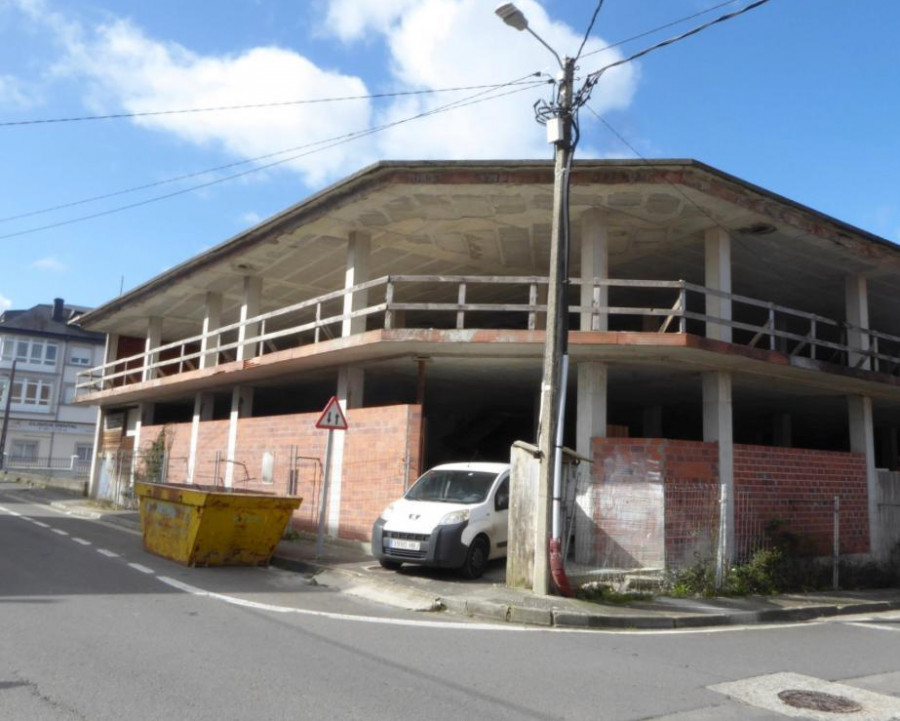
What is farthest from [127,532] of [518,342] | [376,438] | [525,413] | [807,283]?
[807,283]

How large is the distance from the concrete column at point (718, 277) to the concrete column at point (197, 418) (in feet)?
→ 47.9

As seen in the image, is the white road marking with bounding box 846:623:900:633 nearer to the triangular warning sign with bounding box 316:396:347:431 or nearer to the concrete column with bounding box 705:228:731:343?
the concrete column with bounding box 705:228:731:343

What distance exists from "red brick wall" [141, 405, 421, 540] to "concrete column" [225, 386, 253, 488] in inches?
7.3

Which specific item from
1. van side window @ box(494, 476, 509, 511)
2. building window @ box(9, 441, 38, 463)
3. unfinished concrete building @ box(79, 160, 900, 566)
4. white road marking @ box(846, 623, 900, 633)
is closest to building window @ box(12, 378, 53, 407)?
building window @ box(9, 441, 38, 463)

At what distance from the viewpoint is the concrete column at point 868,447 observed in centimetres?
1594

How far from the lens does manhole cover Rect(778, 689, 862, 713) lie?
5766mm

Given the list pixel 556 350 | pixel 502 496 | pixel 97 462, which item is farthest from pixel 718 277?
pixel 97 462

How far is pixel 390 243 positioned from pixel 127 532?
356 inches

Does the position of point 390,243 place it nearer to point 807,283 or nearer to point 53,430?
point 807,283

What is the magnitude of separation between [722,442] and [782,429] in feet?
31.7

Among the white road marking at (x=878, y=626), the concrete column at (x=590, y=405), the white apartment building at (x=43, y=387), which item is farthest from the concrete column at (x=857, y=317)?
the white apartment building at (x=43, y=387)

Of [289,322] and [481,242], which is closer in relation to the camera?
[481,242]

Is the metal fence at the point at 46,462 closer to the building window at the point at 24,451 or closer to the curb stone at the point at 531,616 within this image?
the building window at the point at 24,451

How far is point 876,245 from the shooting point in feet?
52.7
